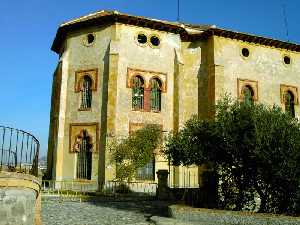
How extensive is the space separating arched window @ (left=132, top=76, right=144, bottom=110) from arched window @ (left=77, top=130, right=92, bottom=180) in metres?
3.90

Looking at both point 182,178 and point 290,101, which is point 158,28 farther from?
point 290,101

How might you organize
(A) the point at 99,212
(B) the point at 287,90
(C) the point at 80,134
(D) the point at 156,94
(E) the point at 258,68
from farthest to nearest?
(B) the point at 287,90
(E) the point at 258,68
(D) the point at 156,94
(C) the point at 80,134
(A) the point at 99,212

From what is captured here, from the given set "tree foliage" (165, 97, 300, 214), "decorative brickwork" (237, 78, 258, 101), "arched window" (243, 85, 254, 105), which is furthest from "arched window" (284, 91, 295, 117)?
"tree foliage" (165, 97, 300, 214)

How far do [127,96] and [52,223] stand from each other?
1500 centimetres

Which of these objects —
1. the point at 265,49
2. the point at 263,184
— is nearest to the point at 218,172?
the point at 263,184

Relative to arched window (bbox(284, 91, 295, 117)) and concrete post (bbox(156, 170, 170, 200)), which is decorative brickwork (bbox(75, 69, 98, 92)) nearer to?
concrete post (bbox(156, 170, 170, 200))

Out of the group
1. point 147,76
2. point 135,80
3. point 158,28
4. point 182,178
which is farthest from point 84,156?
point 158,28

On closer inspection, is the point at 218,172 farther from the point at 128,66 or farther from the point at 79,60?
the point at 79,60

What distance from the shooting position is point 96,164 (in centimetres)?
2619

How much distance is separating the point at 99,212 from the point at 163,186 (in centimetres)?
671

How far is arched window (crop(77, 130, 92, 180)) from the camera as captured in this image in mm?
26641

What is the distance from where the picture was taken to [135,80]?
91.3 feet

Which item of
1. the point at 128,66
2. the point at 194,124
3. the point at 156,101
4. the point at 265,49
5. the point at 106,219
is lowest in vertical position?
the point at 106,219

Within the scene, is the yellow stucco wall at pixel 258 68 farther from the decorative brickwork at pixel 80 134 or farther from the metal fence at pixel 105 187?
the decorative brickwork at pixel 80 134
